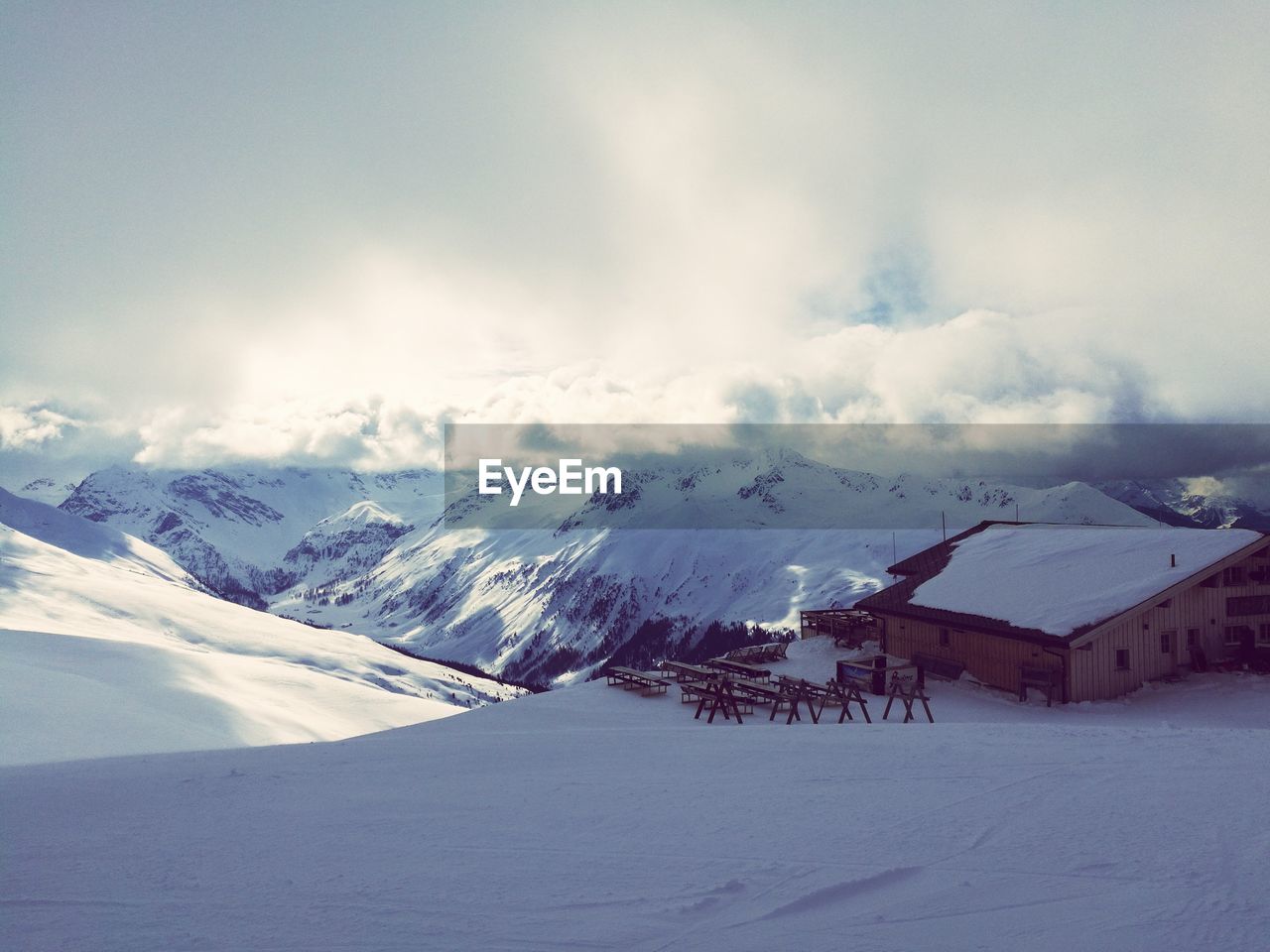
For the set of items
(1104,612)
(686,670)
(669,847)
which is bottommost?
(686,670)

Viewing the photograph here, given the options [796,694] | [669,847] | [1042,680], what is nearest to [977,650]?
[1042,680]

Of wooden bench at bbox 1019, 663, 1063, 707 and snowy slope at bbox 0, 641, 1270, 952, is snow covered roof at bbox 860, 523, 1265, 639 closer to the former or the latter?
wooden bench at bbox 1019, 663, 1063, 707

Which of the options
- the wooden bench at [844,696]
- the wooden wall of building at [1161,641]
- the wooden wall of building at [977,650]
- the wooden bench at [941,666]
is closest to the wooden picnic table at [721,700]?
the wooden bench at [844,696]

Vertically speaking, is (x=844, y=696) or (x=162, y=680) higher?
(x=844, y=696)

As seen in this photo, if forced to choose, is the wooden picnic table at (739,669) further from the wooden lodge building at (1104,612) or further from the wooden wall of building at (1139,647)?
the wooden wall of building at (1139,647)

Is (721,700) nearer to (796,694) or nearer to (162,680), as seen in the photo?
(796,694)

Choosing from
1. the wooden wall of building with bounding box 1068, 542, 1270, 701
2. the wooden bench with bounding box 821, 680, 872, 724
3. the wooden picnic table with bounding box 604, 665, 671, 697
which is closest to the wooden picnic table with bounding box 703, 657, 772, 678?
the wooden picnic table with bounding box 604, 665, 671, 697
